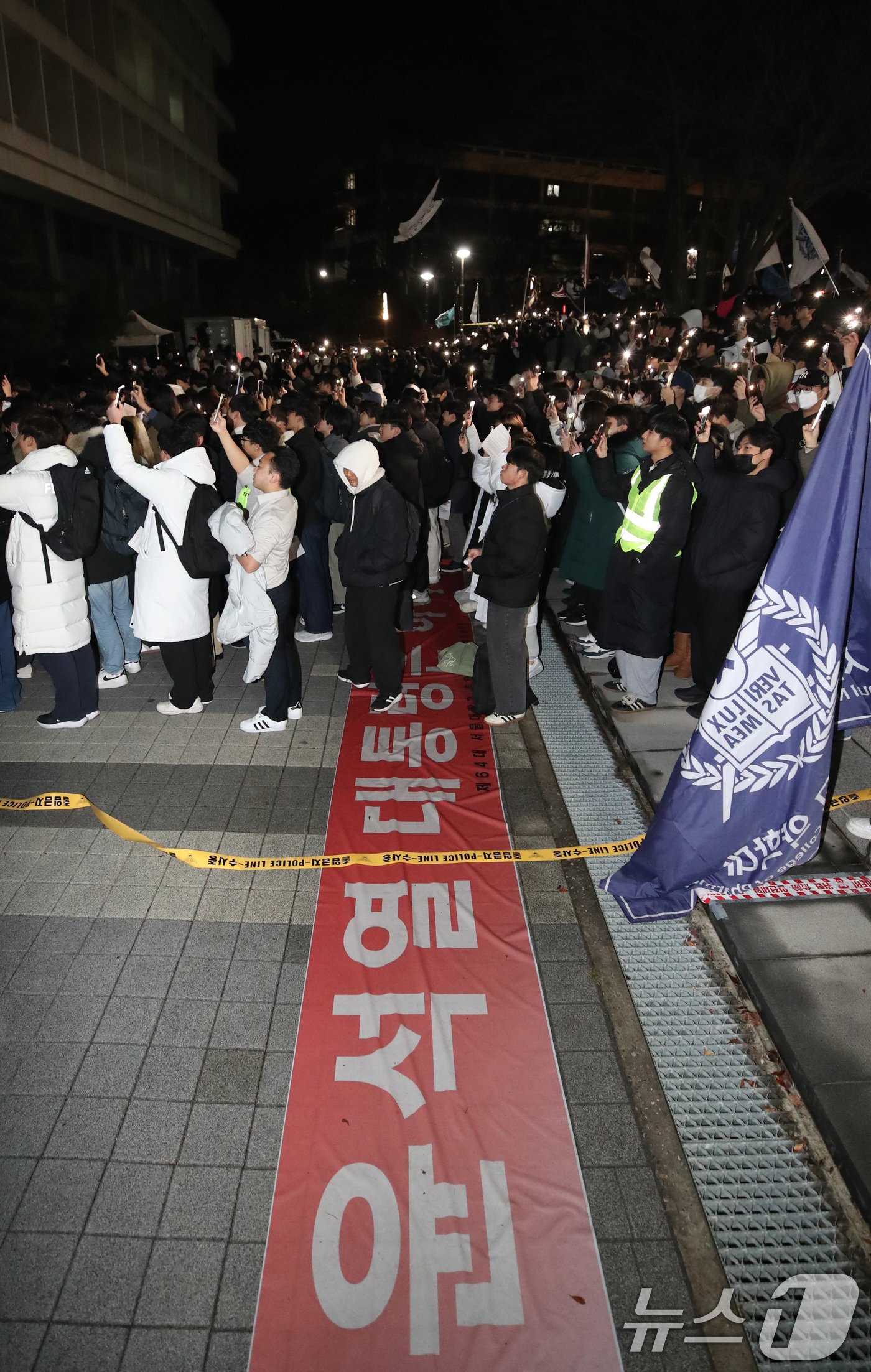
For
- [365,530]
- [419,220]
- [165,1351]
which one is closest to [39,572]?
[365,530]

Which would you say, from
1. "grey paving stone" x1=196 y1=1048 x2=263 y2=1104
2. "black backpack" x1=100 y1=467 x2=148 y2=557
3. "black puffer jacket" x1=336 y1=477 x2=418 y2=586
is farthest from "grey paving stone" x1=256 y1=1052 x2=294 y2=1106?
"black backpack" x1=100 y1=467 x2=148 y2=557

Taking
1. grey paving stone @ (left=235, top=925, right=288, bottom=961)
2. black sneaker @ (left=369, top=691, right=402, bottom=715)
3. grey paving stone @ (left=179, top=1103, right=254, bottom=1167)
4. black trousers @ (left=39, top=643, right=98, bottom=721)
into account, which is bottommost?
grey paving stone @ (left=179, top=1103, right=254, bottom=1167)

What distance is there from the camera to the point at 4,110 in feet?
66.2

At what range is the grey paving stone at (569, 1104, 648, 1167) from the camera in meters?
3.18

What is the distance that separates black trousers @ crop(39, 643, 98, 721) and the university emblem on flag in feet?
14.6

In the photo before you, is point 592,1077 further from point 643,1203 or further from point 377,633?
Answer: point 377,633

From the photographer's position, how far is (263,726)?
6414mm

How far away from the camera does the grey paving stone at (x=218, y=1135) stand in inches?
125

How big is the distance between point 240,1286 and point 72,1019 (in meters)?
1.47

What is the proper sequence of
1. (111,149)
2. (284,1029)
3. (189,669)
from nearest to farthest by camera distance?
(284,1029) < (189,669) < (111,149)

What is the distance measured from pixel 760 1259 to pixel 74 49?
31.2 m

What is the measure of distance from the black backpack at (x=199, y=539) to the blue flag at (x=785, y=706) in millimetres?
3510

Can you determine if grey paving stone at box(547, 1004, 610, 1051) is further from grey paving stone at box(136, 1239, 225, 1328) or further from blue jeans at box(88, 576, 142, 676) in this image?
blue jeans at box(88, 576, 142, 676)

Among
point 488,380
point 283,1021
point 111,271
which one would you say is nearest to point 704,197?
point 488,380
